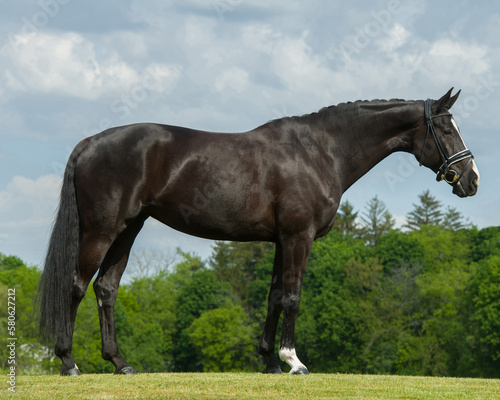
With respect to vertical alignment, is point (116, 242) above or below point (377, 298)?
below

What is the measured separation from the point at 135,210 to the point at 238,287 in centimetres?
7607

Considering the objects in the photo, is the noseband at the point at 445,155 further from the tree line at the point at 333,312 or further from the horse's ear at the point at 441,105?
the tree line at the point at 333,312

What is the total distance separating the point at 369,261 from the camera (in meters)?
71.4

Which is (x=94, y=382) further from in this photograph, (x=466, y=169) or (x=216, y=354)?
(x=216, y=354)

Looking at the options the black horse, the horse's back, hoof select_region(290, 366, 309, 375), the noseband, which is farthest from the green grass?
the noseband

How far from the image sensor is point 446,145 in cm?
1012

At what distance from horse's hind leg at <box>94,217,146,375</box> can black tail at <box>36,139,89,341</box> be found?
55 centimetres

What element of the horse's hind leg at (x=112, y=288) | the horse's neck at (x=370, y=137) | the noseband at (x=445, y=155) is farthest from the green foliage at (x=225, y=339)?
the noseband at (x=445, y=155)

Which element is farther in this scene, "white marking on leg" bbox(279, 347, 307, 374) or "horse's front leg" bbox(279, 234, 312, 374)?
"white marking on leg" bbox(279, 347, 307, 374)

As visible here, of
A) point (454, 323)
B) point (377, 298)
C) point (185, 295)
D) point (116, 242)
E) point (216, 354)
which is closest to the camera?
point (116, 242)

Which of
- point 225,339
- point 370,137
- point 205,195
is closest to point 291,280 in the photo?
point 205,195

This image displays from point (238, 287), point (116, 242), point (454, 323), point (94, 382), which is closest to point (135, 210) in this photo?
point (116, 242)

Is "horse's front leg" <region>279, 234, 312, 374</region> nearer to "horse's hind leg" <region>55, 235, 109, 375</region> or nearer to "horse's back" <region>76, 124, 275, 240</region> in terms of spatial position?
"horse's back" <region>76, 124, 275, 240</region>

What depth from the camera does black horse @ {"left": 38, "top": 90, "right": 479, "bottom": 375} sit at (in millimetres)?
9555
